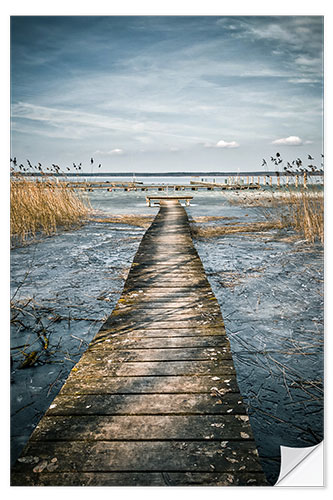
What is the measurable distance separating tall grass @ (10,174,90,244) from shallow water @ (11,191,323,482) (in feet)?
1.56

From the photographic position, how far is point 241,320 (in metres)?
3.25

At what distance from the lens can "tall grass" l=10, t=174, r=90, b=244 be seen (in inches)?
229

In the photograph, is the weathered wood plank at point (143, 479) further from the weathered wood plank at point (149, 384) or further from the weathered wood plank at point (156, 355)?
the weathered wood plank at point (156, 355)

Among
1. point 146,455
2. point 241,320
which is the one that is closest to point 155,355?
point 146,455

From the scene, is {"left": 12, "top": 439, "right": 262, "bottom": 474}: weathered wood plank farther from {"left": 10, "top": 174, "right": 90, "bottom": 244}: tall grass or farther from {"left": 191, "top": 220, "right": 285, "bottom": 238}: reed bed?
{"left": 191, "top": 220, "right": 285, "bottom": 238}: reed bed

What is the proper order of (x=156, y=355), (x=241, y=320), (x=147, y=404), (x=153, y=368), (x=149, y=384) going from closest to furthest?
1. (x=147, y=404)
2. (x=149, y=384)
3. (x=153, y=368)
4. (x=156, y=355)
5. (x=241, y=320)

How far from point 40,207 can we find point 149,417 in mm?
6487

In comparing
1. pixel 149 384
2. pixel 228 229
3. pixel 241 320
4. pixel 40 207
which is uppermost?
pixel 40 207

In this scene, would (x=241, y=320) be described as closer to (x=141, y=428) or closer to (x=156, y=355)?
(x=156, y=355)

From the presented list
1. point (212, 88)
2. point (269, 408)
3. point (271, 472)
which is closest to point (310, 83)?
point (212, 88)

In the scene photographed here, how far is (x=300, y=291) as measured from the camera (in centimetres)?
402

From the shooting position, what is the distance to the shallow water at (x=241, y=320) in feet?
6.24

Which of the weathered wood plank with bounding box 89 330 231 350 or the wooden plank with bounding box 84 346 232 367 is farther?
the weathered wood plank with bounding box 89 330 231 350

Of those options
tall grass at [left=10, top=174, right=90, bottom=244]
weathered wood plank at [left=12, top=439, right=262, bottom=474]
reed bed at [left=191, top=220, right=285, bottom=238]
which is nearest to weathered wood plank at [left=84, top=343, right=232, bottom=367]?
weathered wood plank at [left=12, top=439, right=262, bottom=474]
